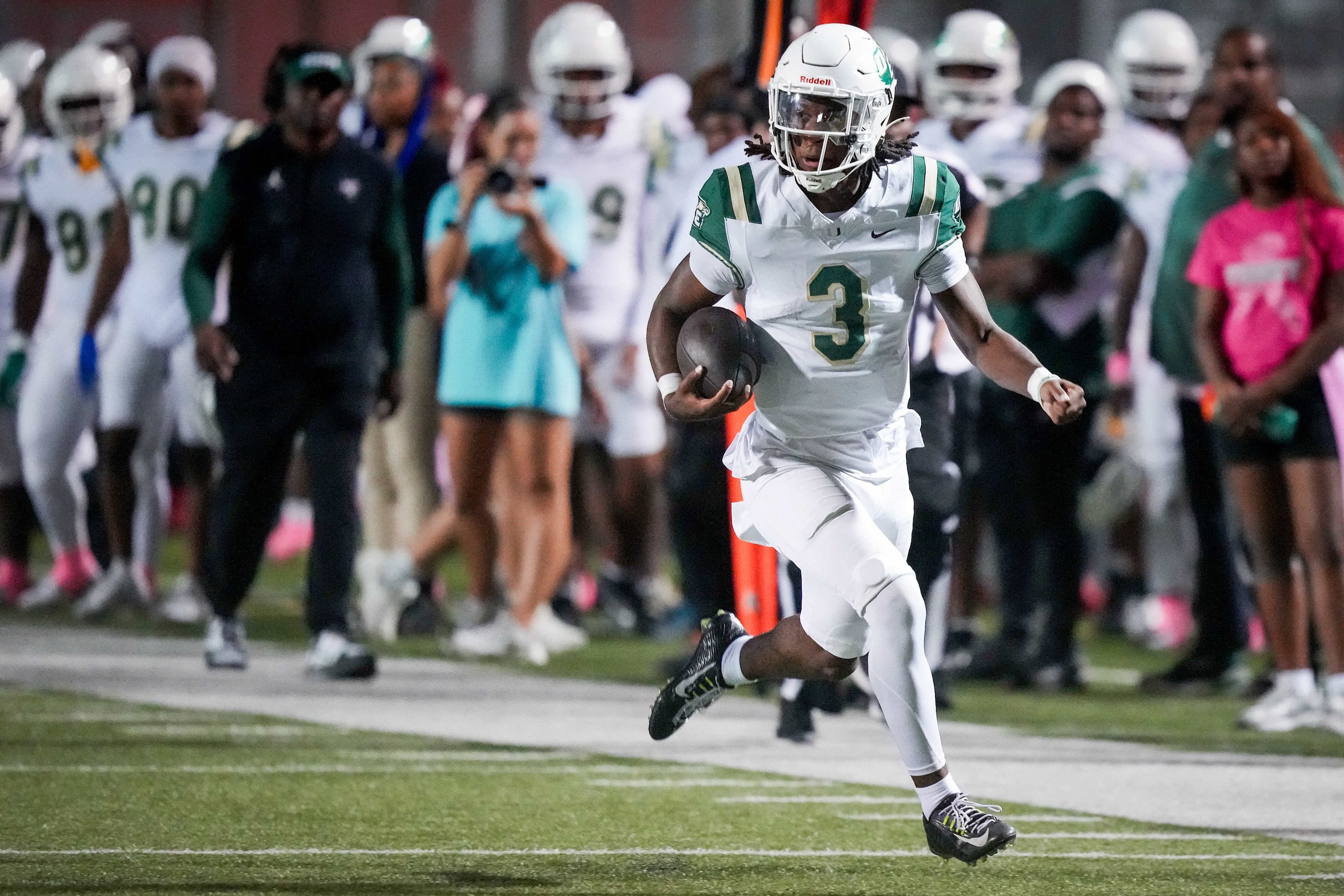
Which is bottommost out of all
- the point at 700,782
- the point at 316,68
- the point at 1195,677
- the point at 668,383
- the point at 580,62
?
the point at 1195,677

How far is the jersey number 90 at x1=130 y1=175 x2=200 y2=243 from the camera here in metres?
10.2

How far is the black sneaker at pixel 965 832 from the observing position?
5.05 m

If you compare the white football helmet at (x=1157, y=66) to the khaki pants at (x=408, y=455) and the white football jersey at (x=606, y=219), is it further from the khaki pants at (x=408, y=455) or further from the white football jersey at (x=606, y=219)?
the khaki pants at (x=408, y=455)

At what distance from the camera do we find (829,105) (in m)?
5.44

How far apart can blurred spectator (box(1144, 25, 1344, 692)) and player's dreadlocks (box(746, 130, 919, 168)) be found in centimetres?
323

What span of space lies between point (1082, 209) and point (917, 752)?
4.00m

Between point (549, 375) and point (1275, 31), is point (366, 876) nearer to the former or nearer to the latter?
point (549, 375)

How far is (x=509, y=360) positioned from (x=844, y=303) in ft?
13.1

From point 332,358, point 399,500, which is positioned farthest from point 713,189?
point 399,500

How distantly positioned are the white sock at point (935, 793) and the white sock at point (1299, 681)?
2.89 metres

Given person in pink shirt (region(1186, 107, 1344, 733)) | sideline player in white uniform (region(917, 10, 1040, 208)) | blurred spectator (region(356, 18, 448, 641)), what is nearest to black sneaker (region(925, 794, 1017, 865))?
person in pink shirt (region(1186, 107, 1344, 733))

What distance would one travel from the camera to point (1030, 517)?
9031 millimetres

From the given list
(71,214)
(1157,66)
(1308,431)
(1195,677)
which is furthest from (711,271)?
(71,214)

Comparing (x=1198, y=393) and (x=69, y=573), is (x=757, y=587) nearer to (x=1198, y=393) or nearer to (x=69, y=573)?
(x=1198, y=393)
